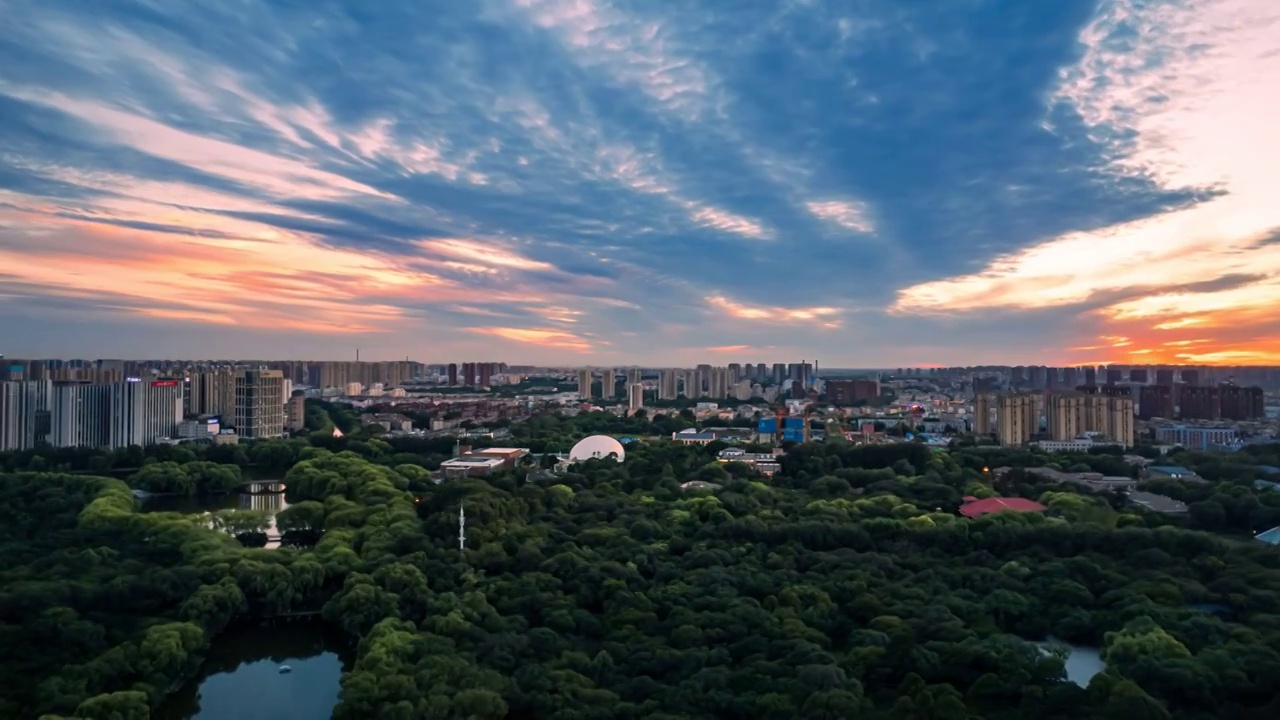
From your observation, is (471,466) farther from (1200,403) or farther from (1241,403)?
(1241,403)

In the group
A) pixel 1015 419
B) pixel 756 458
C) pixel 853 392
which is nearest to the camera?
pixel 756 458

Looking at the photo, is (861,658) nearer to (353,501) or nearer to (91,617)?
(91,617)

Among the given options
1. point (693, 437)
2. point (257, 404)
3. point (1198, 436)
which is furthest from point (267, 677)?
point (1198, 436)

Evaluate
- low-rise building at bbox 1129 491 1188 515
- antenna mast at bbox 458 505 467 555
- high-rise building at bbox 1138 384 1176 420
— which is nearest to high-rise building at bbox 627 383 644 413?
high-rise building at bbox 1138 384 1176 420

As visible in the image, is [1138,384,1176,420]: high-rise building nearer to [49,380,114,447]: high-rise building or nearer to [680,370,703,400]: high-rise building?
[680,370,703,400]: high-rise building

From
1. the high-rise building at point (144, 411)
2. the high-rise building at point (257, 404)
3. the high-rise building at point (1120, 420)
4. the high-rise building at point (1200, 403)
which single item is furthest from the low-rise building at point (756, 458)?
the high-rise building at point (1200, 403)

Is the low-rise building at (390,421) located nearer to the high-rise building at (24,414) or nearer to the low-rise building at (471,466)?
the high-rise building at (24,414)
